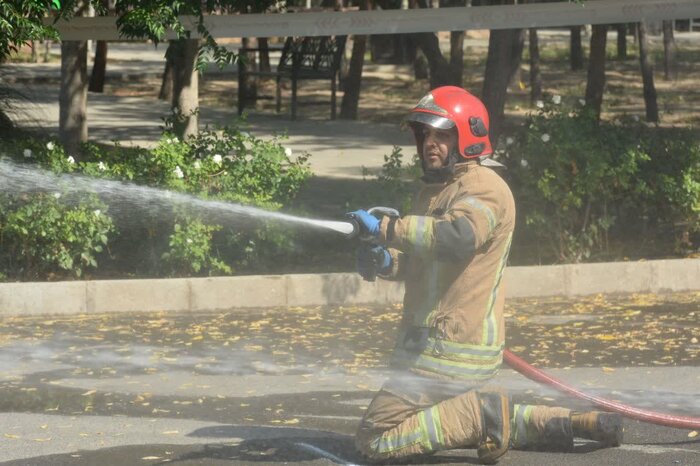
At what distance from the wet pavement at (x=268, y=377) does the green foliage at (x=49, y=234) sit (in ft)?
1.97

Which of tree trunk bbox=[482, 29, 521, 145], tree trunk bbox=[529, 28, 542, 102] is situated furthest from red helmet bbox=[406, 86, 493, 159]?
tree trunk bbox=[529, 28, 542, 102]

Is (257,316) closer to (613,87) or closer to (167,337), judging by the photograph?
(167,337)

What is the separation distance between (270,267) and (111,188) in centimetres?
131

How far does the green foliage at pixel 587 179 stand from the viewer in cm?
988

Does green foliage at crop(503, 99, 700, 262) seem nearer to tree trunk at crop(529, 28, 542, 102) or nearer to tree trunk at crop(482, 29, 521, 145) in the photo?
tree trunk at crop(482, 29, 521, 145)

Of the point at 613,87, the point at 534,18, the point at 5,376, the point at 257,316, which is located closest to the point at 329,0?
the point at 613,87

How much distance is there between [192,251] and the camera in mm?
9211

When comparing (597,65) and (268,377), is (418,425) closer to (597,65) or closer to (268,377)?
(268,377)

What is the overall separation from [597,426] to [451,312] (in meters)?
0.86

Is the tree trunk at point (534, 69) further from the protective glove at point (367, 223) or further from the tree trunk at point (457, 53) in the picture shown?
the protective glove at point (367, 223)

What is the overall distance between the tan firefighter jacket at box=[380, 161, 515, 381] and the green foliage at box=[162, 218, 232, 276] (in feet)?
12.8

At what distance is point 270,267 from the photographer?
9852 mm

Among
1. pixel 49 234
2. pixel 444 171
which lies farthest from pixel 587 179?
pixel 444 171

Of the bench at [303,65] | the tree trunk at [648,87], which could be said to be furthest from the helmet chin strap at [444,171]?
the tree trunk at [648,87]
